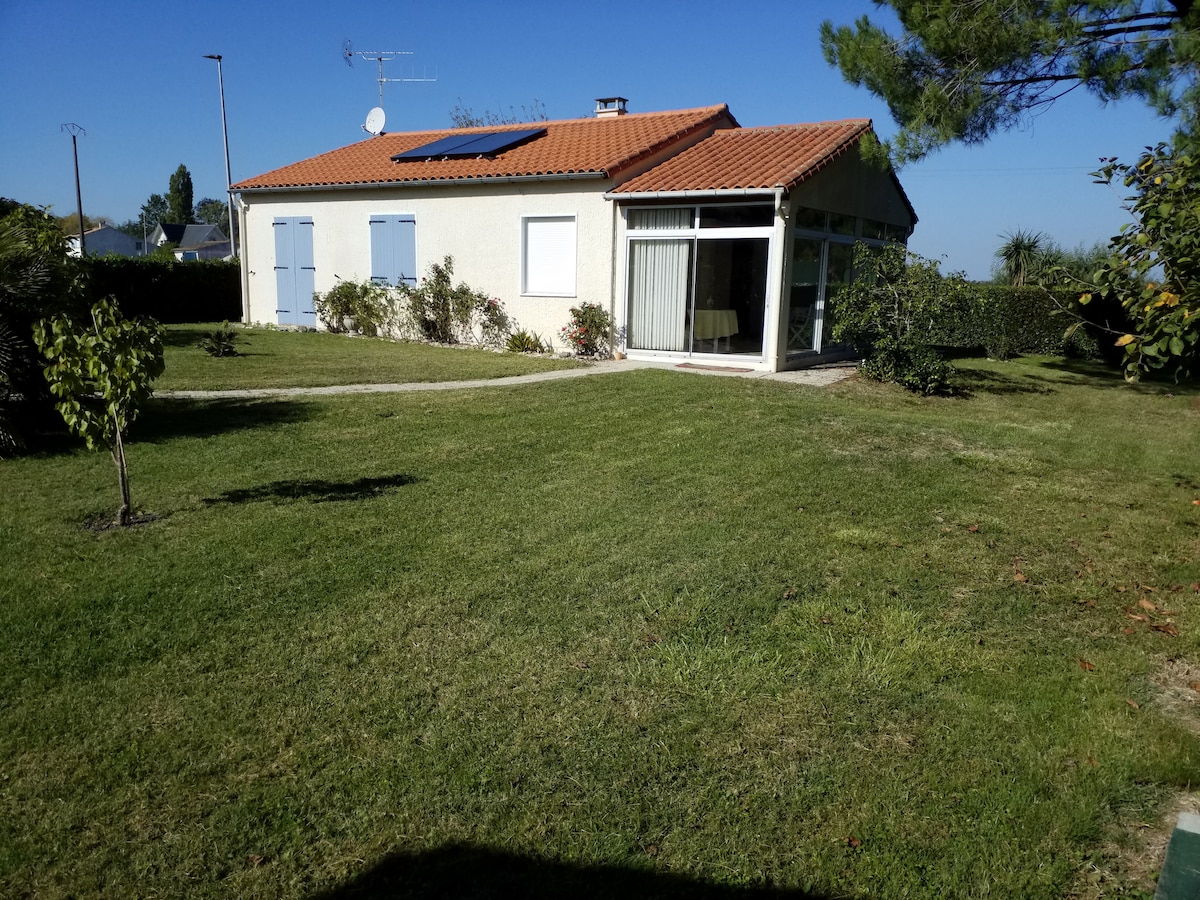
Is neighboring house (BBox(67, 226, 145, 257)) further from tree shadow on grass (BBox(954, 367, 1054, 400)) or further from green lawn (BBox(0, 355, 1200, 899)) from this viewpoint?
green lawn (BBox(0, 355, 1200, 899))

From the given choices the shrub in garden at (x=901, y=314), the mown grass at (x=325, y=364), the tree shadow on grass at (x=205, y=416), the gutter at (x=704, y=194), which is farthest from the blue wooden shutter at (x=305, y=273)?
the shrub in garden at (x=901, y=314)

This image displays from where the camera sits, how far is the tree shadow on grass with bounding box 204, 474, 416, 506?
6980 mm

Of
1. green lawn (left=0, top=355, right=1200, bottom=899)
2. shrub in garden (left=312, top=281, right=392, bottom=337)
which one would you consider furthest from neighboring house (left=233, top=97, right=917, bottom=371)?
green lawn (left=0, top=355, right=1200, bottom=899)

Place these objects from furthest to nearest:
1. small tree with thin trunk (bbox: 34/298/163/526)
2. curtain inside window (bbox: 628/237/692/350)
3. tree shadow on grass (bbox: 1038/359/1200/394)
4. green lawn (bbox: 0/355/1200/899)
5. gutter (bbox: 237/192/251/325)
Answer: gutter (bbox: 237/192/251/325)
tree shadow on grass (bbox: 1038/359/1200/394)
curtain inside window (bbox: 628/237/692/350)
small tree with thin trunk (bbox: 34/298/163/526)
green lawn (bbox: 0/355/1200/899)

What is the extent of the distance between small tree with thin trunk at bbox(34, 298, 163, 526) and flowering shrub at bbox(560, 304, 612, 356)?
371 inches

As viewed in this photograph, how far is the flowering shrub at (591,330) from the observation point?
15172 millimetres

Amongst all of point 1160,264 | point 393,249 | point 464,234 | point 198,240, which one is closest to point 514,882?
point 1160,264

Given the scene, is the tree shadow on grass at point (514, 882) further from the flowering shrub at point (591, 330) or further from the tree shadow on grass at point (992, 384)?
the flowering shrub at point (591, 330)

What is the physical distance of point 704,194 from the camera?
13750 millimetres

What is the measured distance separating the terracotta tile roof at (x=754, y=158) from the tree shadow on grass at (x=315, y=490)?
319 inches

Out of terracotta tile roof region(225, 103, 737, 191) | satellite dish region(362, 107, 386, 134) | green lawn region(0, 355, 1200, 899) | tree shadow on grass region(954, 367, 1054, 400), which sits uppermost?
satellite dish region(362, 107, 386, 134)

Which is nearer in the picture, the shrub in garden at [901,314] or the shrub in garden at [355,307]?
the shrub in garden at [901,314]

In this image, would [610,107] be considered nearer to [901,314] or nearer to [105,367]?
[901,314]

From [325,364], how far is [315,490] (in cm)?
777
